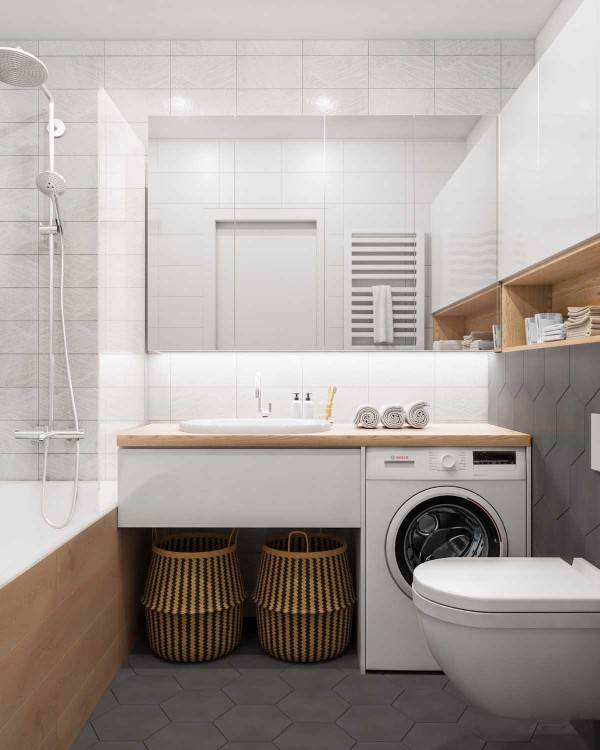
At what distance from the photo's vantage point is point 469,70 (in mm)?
2771

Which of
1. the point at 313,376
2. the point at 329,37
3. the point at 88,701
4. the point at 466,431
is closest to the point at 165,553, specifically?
the point at 88,701

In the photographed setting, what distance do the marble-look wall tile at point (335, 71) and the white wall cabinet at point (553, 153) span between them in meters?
0.71

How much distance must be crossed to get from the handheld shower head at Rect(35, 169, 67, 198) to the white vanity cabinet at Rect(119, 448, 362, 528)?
3.62ft

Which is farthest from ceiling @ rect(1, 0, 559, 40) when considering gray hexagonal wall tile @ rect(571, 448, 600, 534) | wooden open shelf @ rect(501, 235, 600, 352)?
gray hexagonal wall tile @ rect(571, 448, 600, 534)

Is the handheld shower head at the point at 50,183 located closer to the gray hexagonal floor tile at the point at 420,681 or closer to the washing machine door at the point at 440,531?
the washing machine door at the point at 440,531

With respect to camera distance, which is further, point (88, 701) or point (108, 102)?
point (108, 102)

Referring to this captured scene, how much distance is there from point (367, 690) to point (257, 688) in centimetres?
39

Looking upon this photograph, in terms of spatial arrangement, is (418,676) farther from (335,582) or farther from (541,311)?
(541,311)

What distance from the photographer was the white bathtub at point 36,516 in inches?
62.8

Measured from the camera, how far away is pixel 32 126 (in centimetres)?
254

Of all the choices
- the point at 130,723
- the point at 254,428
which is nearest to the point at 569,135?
the point at 254,428

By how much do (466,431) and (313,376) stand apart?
31.1 inches

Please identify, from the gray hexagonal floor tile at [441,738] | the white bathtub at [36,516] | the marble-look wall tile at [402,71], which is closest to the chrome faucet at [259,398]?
the white bathtub at [36,516]

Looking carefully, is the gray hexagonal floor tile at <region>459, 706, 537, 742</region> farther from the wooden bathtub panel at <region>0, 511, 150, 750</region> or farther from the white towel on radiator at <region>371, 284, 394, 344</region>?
the white towel on radiator at <region>371, 284, 394, 344</region>
